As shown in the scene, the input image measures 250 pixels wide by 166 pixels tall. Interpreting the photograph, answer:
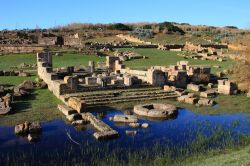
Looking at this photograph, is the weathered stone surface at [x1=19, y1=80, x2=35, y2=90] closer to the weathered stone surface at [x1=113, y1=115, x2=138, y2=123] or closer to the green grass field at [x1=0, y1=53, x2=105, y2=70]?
the weathered stone surface at [x1=113, y1=115, x2=138, y2=123]

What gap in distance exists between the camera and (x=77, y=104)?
23.6m

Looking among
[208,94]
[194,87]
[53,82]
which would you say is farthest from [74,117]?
[194,87]

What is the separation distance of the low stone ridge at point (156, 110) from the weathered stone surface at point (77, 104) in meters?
3.28

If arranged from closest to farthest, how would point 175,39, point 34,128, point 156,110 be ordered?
point 34,128 → point 156,110 → point 175,39

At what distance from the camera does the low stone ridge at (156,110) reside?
22.9 m

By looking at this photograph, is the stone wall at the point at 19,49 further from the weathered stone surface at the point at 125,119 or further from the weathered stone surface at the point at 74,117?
the weathered stone surface at the point at 125,119

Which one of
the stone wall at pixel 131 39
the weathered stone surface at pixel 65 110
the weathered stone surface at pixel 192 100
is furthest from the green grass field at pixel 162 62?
the weathered stone surface at pixel 65 110

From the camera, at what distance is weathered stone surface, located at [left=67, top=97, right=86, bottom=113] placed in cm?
2327

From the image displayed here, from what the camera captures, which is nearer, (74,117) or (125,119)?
(125,119)

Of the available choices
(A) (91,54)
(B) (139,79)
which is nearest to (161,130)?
(B) (139,79)

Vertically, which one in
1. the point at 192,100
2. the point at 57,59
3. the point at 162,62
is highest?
the point at 57,59

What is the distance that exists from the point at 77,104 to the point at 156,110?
4.81 meters

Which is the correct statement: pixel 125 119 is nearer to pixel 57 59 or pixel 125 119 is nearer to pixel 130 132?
pixel 130 132

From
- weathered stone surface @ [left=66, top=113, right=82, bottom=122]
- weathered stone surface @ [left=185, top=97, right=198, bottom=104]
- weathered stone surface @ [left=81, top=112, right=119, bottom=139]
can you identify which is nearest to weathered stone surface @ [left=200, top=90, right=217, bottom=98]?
weathered stone surface @ [left=185, top=97, right=198, bottom=104]
